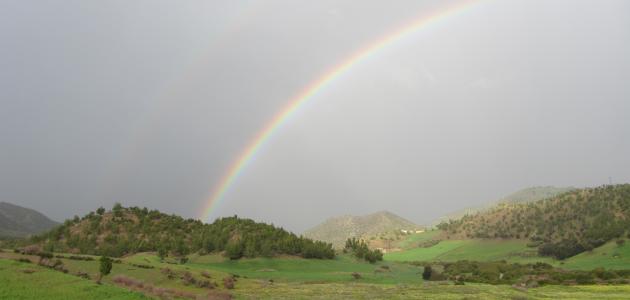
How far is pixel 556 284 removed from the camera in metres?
67.6

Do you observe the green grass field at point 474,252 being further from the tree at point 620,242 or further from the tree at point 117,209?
the tree at point 117,209

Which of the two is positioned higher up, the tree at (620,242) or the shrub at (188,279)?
the tree at (620,242)

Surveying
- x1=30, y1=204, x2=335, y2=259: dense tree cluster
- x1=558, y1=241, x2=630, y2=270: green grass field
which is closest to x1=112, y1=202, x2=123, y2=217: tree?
x1=30, y1=204, x2=335, y2=259: dense tree cluster

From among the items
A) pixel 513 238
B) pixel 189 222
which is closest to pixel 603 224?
pixel 513 238

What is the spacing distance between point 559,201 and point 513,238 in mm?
29508

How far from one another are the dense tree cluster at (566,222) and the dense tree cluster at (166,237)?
2711 inches

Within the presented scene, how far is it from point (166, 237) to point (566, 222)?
122017 mm

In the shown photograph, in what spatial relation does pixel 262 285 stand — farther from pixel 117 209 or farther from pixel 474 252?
pixel 474 252

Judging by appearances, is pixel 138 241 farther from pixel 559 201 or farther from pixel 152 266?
pixel 559 201

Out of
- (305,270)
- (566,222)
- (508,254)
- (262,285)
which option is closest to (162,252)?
(305,270)

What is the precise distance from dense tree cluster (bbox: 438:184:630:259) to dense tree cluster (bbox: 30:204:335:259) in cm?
6886

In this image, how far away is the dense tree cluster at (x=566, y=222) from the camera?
117 meters

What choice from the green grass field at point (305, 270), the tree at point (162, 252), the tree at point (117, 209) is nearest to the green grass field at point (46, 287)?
the green grass field at point (305, 270)

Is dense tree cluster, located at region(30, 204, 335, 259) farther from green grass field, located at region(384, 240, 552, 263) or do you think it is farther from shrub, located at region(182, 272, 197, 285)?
green grass field, located at region(384, 240, 552, 263)
